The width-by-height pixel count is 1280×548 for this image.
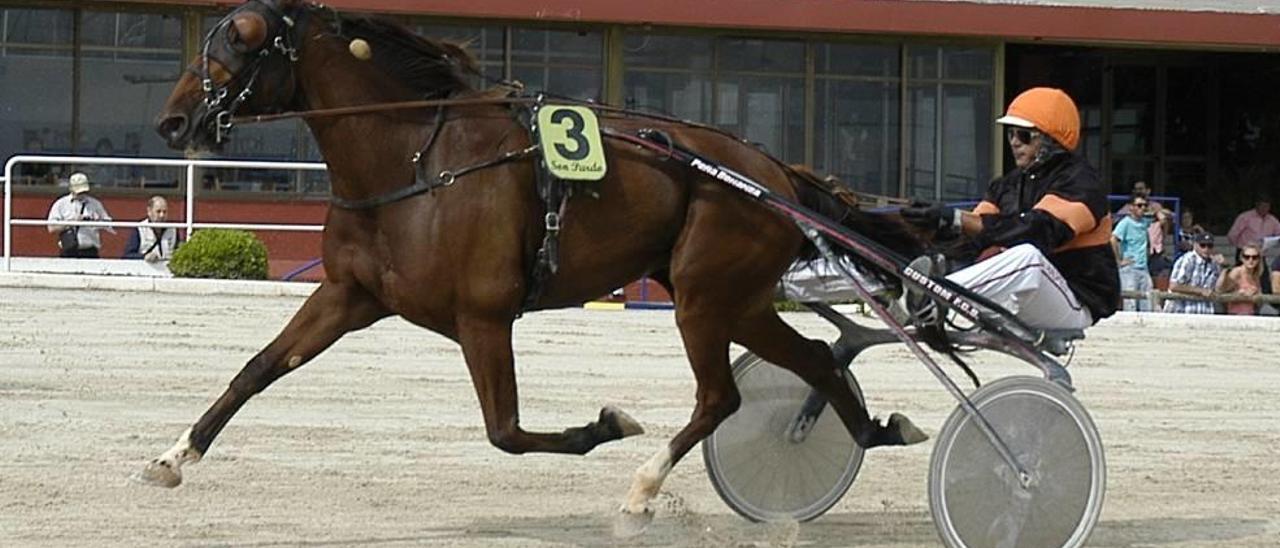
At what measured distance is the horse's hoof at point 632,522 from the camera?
6.67 m

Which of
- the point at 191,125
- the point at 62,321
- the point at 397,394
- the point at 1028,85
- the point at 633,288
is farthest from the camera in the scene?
the point at 1028,85

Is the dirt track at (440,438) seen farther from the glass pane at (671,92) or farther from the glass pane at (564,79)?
the glass pane at (671,92)

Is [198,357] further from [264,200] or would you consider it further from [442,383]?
[264,200]

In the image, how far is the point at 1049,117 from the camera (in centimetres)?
679

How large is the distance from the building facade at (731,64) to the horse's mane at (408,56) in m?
12.0

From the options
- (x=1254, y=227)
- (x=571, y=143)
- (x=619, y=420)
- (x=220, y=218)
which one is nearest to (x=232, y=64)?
(x=571, y=143)

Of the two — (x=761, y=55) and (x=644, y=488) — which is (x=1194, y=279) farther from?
(x=644, y=488)

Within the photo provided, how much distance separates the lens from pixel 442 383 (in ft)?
36.3

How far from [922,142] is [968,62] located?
95 cm

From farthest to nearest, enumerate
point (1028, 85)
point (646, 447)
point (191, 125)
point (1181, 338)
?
point (1028, 85)
point (1181, 338)
point (646, 447)
point (191, 125)

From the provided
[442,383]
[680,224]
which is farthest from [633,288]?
[680,224]

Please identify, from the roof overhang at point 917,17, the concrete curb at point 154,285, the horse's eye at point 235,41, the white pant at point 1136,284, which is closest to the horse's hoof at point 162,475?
the horse's eye at point 235,41

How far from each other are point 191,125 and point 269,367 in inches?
31.0

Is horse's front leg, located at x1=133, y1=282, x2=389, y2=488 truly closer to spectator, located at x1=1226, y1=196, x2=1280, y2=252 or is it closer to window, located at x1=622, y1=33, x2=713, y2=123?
window, located at x1=622, y1=33, x2=713, y2=123
